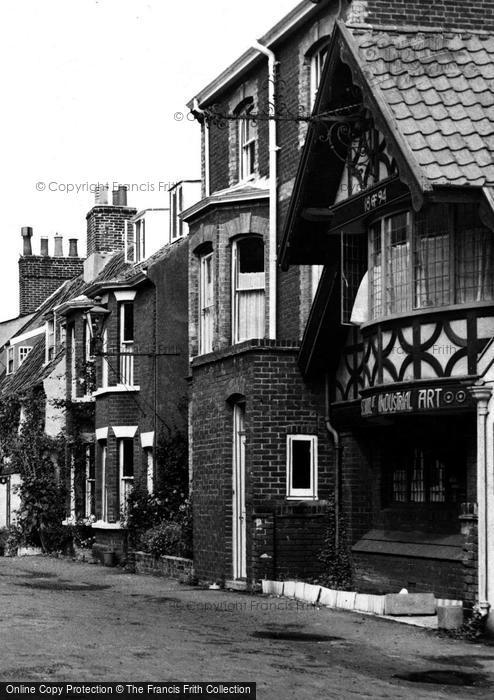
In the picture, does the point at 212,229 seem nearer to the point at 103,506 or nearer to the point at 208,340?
the point at 208,340

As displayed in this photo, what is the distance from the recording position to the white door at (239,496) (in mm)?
24656

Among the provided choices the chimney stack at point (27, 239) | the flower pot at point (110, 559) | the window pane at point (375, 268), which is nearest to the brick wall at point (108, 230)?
the chimney stack at point (27, 239)

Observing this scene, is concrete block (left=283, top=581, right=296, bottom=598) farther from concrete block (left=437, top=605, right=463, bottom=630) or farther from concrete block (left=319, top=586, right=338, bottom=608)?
concrete block (left=437, top=605, right=463, bottom=630)

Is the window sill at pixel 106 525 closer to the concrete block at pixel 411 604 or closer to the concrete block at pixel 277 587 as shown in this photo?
the concrete block at pixel 277 587

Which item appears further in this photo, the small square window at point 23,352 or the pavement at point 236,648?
the small square window at point 23,352

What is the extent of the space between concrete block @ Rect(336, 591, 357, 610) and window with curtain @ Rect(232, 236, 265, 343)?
658 centimetres

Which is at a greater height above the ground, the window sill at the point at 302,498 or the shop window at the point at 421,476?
the shop window at the point at 421,476

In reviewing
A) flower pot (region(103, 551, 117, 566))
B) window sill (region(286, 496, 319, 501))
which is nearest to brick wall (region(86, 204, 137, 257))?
flower pot (region(103, 551, 117, 566))

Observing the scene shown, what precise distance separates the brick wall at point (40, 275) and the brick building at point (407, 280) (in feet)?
96.1

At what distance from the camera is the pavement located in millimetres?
12812

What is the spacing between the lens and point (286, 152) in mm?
25391

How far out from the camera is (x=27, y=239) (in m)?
52.0

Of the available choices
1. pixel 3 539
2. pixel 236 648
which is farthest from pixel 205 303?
pixel 3 539

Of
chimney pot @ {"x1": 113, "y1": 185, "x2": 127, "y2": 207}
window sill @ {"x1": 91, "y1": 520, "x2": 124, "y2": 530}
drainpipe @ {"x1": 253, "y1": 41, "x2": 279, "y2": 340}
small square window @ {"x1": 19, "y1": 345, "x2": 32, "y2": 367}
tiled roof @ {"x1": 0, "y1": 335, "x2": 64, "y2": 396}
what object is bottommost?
window sill @ {"x1": 91, "y1": 520, "x2": 124, "y2": 530}
